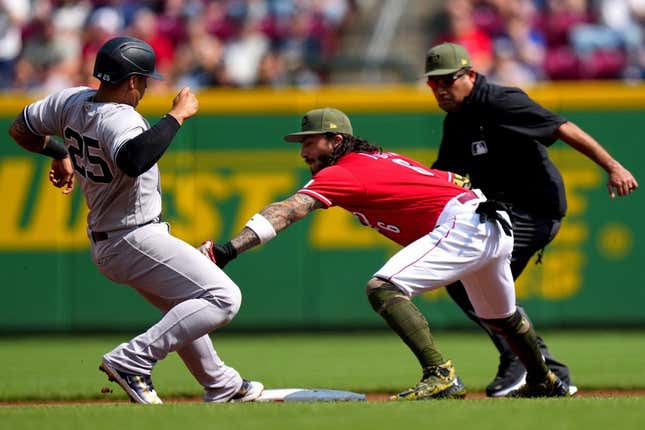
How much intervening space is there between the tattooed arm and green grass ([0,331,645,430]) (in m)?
0.88

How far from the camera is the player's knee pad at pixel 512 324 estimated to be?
6801mm

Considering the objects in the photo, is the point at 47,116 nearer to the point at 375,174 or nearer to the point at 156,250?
the point at 156,250

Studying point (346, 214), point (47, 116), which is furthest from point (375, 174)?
point (346, 214)

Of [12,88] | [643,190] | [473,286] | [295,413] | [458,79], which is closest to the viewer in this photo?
[295,413]

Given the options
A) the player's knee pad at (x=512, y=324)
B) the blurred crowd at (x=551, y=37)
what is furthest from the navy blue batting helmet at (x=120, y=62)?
the blurred crowd at (x=551, y=37)

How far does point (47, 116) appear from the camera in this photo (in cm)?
654

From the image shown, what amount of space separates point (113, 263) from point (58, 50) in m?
9.11

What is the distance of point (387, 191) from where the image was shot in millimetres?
6453

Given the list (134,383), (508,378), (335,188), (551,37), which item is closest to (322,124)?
(335,188)

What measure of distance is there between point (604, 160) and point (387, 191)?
1556mm

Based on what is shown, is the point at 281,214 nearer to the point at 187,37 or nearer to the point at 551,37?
the point at 551,37

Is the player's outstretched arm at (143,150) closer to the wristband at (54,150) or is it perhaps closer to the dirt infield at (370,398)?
the wristband at (54,150)

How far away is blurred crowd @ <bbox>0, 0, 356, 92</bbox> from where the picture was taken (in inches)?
558

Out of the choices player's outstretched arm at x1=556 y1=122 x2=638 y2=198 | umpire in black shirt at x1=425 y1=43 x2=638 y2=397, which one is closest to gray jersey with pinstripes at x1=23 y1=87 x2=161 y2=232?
umpire in black shirt at x1=425 y1=43 x2=638 y2=397
